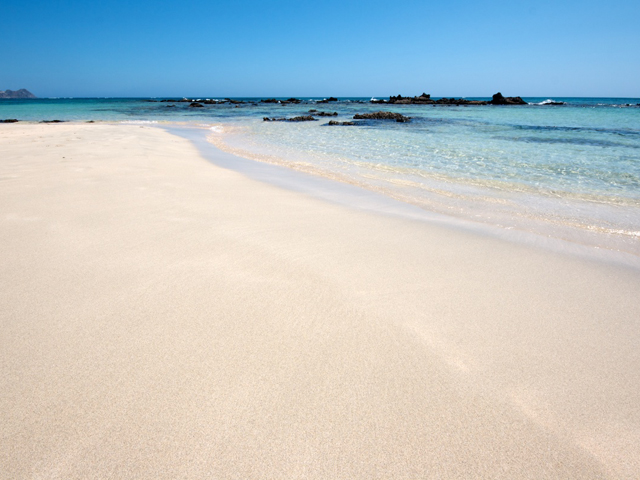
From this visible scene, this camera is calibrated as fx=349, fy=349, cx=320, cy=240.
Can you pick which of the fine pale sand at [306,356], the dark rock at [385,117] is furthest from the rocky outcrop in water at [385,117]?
the fine pale sand at [306,356]

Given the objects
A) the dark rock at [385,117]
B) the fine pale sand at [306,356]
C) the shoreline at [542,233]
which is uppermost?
the dark rock at [385,117]

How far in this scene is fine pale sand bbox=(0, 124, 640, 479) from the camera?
1.36m

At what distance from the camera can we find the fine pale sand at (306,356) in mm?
1355

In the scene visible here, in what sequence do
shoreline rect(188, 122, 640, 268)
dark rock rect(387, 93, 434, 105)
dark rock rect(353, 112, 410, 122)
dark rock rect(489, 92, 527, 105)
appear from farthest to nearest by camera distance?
dark rock rect(387, 93, 434, 105)
dark rock rect(489, 92, 527, 105)
dark rock rect(353, 112, 410, 122)
shoreline rect(188, 122, 640, 268)

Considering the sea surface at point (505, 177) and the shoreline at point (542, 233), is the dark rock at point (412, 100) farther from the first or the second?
the shoreline at point (542, 233)

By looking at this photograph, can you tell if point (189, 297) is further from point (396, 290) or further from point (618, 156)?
point (618, 156)

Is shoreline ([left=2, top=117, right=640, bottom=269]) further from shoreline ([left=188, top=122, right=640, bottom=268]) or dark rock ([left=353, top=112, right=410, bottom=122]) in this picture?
dark rock ([left=353, top=112, right=410, bottom=122])

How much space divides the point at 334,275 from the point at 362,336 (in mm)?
744

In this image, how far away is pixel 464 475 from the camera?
4.29ft

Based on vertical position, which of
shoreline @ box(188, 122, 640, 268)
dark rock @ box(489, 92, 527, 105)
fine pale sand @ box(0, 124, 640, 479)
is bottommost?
shoreline @ box(188, 122, 640, 268)

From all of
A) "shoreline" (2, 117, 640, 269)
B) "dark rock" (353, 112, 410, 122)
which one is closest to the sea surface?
"shoreline" (2, 117, 640, 269)

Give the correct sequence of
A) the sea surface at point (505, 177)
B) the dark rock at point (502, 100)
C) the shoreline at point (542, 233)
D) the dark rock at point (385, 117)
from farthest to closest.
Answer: the dark rock at point (502, 100) → the dark rock at point (385, 117) → the sea surface at point (505, 177) → the shoreline at point (542, 233)

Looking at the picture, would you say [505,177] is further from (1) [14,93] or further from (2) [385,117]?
(1) [14,93]

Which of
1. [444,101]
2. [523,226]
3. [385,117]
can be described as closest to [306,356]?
[523,226]
